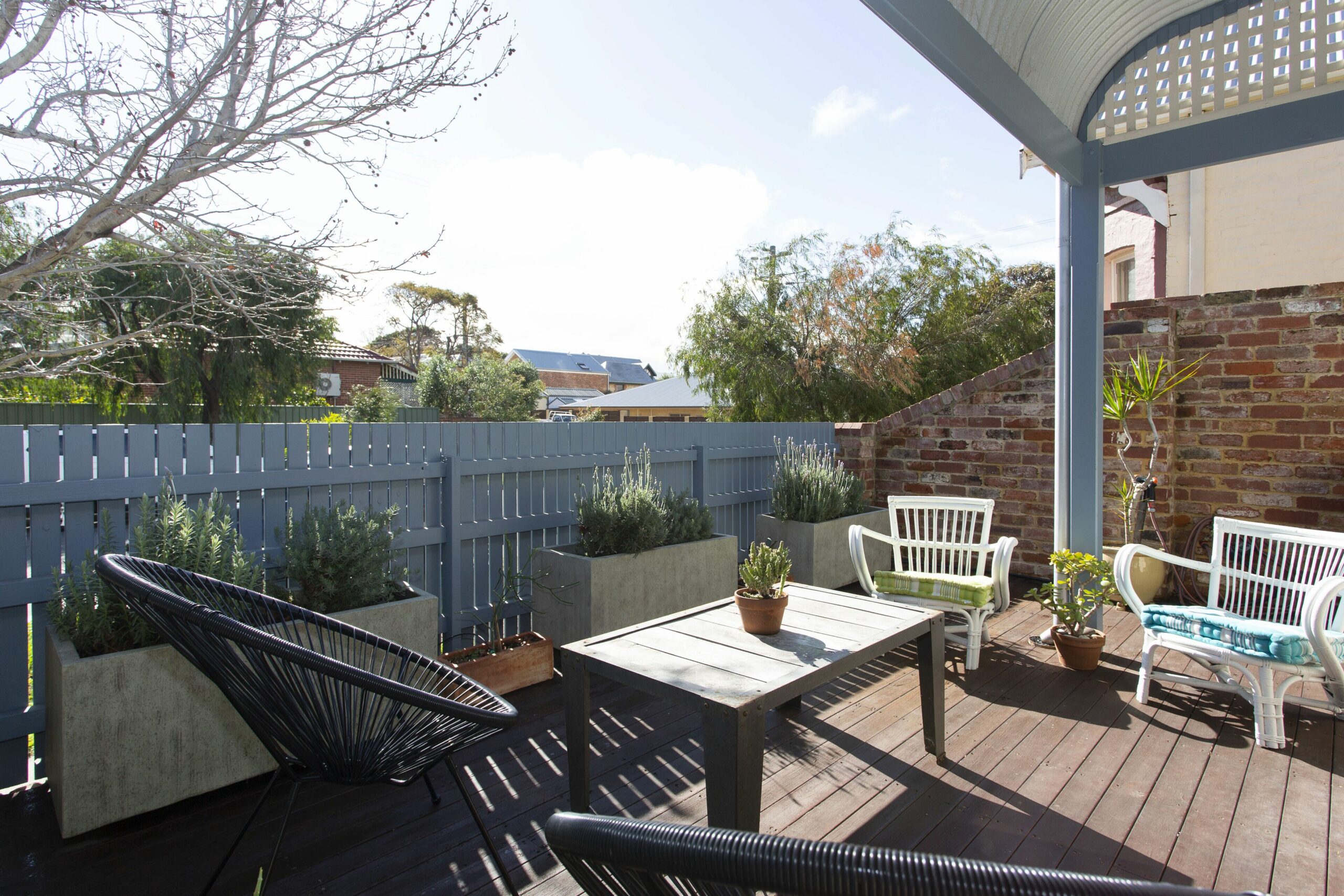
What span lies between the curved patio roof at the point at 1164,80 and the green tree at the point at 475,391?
2202cm

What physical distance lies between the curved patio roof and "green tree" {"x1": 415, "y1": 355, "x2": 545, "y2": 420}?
22021 millimetres

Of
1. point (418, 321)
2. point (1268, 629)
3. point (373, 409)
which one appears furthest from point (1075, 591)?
point (418, 321)

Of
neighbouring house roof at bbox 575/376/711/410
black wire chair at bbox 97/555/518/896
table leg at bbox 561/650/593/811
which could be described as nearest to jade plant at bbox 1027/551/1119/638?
table leg at bbox 561/650/593/811

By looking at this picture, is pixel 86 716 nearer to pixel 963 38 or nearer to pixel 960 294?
pixel 963 38

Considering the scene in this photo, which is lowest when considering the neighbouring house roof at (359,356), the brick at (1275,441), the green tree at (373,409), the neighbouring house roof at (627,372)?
the brick at (1275,441)

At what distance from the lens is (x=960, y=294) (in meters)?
12.2

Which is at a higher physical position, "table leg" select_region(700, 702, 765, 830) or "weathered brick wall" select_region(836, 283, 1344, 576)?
A: "weathered brick wall" select_region(836, 283, 1344, 576)

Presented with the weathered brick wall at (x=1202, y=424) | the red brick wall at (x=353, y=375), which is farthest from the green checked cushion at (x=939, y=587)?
the red brick wall at (x=353, y=375)

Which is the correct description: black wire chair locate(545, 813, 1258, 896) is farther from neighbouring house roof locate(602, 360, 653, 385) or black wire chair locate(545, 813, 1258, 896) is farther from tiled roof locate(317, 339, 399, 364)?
neighbouring house roof locate(602, 360, 653, 385)

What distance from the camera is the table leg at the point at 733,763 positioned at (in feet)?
5.74

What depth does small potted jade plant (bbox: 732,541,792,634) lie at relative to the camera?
231cm

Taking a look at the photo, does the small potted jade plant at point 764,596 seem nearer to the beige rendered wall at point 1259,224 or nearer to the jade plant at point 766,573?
the jade plant at point 766,573

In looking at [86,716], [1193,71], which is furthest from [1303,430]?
[86,716]

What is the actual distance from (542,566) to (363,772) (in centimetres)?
204
